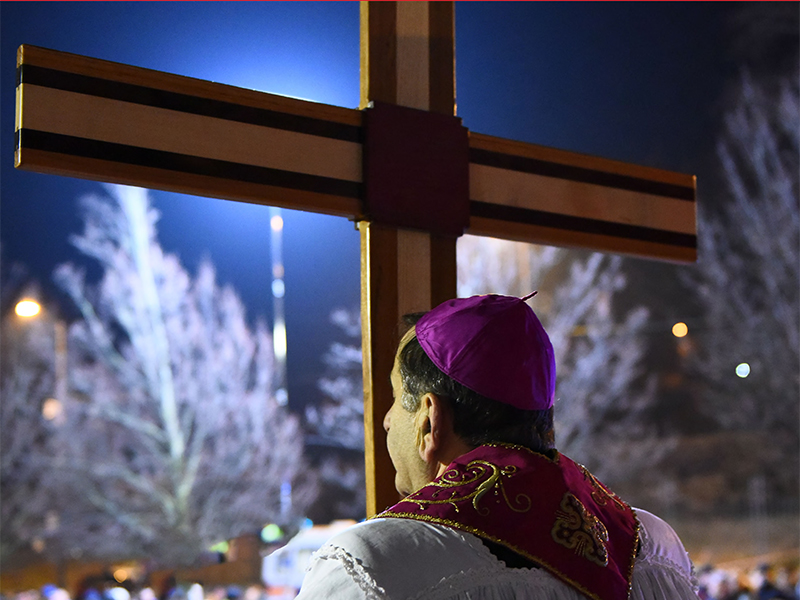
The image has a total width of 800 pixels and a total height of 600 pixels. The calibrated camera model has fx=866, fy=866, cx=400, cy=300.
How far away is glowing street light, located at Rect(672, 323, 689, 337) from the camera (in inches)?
278

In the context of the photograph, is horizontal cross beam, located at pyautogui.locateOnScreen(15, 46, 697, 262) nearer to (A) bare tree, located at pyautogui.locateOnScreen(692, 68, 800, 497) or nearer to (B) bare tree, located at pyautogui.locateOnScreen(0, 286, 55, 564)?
(B) bare tree, located at pyautogui.locateOnScreen(0, 286, 55, 564)

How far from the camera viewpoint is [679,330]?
708 centimetres

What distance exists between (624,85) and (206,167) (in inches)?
226

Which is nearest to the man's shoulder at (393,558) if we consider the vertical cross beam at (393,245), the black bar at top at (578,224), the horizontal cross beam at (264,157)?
the vertical cross beam at (393,245)

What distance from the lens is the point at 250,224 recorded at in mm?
4801

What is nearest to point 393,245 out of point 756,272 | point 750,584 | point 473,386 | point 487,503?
point 473,386

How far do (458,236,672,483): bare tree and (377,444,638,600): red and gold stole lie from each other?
18.6 feet

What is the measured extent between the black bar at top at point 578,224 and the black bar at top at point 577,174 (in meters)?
0.09

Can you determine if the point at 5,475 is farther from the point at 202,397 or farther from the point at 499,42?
the point at 499,42

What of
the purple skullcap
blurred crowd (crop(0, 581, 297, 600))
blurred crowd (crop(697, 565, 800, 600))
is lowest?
blurred crowd (crop(697, 565, 800, 600))

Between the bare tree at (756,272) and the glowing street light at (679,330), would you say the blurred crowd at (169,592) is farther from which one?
the bare tree at (756,272)

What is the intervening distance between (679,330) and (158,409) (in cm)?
424

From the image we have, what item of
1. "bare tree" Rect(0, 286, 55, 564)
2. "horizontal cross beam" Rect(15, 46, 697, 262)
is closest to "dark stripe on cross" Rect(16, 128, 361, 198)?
"horizontal cross beam" Rect(15, 46, 697, 262)

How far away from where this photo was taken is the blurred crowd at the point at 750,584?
19.1 feet
